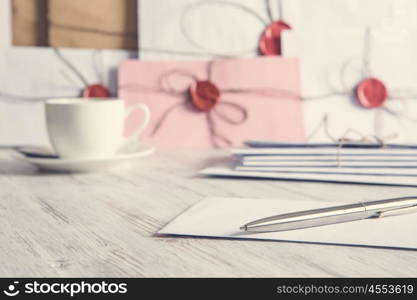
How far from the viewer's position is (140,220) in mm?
536

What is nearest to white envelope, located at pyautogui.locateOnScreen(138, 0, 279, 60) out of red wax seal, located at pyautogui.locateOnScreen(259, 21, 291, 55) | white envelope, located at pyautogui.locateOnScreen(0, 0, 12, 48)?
red wax seal, located at pyautogui.locateOnScreen(259, 21, 291, 55)

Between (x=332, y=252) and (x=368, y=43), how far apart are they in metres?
0.65

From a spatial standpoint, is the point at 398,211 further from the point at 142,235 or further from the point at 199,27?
the point at 199,27

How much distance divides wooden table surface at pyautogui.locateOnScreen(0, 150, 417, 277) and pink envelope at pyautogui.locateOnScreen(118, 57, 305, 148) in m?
0.24

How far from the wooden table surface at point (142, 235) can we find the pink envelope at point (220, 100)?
238 mm

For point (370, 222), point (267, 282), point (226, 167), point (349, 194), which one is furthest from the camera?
point (226, 167)

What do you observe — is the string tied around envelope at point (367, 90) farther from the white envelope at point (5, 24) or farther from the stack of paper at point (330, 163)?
the white envelope at point (5, 24)

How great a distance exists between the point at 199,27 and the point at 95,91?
229mm

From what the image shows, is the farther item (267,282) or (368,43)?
(368,43)

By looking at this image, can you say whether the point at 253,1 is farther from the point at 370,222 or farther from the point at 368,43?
the point at 370,222

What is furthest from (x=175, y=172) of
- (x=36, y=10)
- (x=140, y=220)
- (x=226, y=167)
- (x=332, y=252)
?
(x=36, y=10)

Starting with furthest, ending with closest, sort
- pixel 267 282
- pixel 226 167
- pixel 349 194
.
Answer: pixel 226 167 < pixel 349 194 < pixel 267 282

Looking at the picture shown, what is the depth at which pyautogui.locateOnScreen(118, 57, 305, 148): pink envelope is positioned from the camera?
1.00m

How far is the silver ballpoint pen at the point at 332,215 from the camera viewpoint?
48cm
